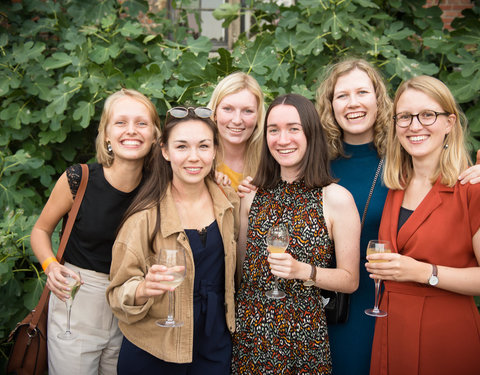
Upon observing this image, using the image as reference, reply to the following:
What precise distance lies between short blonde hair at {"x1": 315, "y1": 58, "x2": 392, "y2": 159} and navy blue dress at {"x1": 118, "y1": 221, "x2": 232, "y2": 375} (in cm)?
98

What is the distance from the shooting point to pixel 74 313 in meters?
2.37

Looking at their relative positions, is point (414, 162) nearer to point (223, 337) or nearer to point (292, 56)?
point (223, 337)

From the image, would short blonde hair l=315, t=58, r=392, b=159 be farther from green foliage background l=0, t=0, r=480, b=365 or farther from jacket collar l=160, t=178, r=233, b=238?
green foliage background l=0, t=0, r=480, b=365

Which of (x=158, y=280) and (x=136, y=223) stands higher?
(x=136, y=223)

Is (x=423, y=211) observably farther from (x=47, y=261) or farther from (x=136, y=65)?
(x=136, y=65)

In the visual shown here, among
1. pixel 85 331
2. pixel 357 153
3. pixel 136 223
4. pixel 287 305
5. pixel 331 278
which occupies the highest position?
pixel 357 153

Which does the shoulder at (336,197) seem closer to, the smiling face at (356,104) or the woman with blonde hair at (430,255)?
the woman with blonde hair at (430,255)

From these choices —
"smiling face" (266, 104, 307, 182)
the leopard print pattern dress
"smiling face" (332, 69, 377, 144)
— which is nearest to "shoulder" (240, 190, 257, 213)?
the leopard print pattern dress

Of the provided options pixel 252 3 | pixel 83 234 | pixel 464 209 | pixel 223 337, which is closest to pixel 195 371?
pixel 223 337

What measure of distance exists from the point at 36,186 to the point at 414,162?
149 inches

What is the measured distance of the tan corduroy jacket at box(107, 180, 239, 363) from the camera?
6.35 ft

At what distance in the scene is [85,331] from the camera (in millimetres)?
2361

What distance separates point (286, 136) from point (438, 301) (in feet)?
3.38

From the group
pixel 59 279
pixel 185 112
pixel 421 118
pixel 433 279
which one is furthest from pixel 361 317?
pixel 59 279
